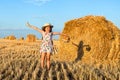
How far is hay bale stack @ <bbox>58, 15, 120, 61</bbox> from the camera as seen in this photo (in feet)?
47.5

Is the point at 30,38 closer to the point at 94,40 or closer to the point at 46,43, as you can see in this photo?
the point at 94,40

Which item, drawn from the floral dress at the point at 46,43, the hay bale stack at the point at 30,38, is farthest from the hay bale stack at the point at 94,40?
the hay bale stack at the point at 30,38

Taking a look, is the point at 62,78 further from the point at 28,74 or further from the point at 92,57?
the point at 92,57

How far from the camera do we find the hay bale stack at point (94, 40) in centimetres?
1448

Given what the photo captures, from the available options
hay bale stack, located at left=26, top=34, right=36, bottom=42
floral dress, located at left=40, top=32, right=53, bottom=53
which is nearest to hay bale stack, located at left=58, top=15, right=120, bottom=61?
floral dress, located at left=40, top=32, right=53, bottom=53

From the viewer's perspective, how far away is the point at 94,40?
572 inches

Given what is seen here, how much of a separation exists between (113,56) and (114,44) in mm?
486

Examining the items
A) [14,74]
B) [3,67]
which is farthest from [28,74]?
[3,67]

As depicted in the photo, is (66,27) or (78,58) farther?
(66,27)

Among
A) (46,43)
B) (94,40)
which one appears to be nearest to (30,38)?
(94,40)

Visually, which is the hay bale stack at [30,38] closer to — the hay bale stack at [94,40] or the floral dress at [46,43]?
the hay bale stack at [94,40]

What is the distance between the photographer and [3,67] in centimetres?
1048

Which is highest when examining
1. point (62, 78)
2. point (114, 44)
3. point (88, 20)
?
point (88, 20)

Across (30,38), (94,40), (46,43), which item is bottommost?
(46,43)
